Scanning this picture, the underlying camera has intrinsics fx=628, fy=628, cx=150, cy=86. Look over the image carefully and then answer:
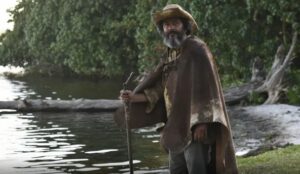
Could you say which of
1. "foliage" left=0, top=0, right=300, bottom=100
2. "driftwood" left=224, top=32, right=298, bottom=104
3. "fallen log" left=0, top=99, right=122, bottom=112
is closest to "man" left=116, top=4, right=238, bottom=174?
"driftwood" left=224, top=32, right=298, bottom=104

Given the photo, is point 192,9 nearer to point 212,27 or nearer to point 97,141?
point 212,27

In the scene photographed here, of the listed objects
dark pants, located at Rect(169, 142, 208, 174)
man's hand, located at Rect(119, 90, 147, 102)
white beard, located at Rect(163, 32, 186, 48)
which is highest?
white beard, located at Rect(163, 32, 186, 48)

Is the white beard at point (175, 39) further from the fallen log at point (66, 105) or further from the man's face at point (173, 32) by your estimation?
the fallen log at point (66, 105)

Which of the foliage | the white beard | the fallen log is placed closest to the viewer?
the white beard

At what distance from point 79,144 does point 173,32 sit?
10866 mm

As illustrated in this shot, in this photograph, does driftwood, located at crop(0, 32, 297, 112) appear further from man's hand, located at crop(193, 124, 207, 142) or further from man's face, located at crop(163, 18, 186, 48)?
man's hand, located at crop(193, 124, 207, 142)

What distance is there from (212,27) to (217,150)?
68.2 ft

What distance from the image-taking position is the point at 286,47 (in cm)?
2555

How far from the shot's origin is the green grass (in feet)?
32.3

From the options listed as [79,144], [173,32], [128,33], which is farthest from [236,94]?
→ [173,32]

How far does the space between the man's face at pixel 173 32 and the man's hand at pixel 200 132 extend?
2.99 ft

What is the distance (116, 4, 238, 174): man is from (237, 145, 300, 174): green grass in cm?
317

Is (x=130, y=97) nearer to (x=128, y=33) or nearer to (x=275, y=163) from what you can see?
(x=275, y=163)

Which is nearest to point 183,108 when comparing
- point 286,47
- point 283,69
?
point 283,69
